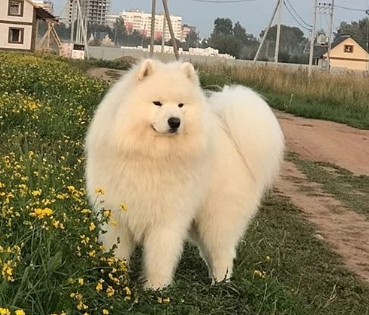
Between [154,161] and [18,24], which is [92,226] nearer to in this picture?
[154,161]

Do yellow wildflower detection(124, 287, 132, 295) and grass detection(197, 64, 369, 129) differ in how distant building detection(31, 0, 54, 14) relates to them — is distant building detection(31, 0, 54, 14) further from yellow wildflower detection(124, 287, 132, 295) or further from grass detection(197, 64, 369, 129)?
yellow wildflower detection(124, 287, 132, 295)

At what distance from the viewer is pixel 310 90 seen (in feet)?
90.9

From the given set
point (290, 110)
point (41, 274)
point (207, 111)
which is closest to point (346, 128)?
point (290, 110)

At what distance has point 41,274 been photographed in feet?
10.9

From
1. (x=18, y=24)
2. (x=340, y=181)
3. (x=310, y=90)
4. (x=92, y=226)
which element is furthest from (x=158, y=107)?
(x=18, y=24)

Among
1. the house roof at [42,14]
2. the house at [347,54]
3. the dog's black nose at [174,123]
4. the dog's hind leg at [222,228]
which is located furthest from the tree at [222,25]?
the dog's black nose at [174,123]

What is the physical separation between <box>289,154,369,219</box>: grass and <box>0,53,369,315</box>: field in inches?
57.0

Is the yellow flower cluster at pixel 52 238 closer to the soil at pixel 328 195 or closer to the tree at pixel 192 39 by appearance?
the soil at pixel 328 195

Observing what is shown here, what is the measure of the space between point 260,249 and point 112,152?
231 centimetres

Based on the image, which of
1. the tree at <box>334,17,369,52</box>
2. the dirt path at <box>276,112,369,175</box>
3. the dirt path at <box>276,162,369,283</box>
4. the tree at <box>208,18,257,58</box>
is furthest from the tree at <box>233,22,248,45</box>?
the dirt path at <box>276,162,369,283</box>

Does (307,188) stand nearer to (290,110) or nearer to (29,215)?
(29,215)

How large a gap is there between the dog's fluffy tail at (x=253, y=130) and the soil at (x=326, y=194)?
5.23 feet

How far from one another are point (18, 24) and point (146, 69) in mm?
51893

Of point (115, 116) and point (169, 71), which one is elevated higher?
point (169, 71)
